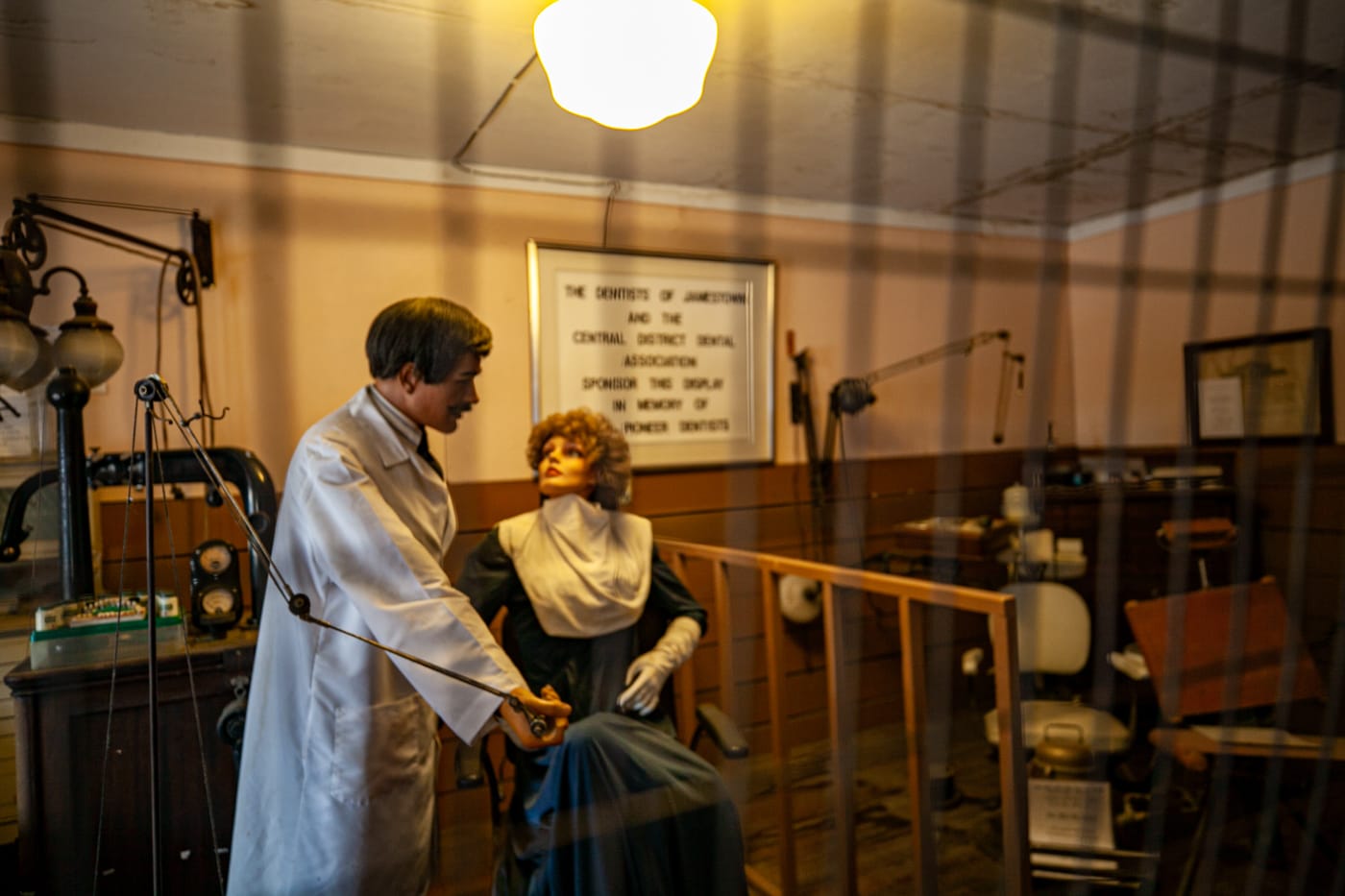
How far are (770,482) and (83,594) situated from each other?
160cm

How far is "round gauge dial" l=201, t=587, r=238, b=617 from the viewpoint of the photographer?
1.37m

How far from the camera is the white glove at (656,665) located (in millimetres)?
1459

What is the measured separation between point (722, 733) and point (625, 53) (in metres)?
1.07

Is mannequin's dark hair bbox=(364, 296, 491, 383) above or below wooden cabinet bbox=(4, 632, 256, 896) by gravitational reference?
above

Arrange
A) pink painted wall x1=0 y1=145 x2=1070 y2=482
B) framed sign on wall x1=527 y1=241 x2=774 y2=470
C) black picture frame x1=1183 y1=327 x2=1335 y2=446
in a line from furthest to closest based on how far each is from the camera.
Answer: black picture frame x1=1183 y1=327 x2=1335 y2=446
framed sign on wall x1=527 y1=241 x2=774 y2=470
pink painted wall x1=0 y1=145 x2=1070 y2=482

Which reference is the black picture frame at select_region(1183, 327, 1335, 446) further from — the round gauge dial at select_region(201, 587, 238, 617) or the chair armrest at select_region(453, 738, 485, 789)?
the round gauge dial at select_region(201, 587, 238, 617)

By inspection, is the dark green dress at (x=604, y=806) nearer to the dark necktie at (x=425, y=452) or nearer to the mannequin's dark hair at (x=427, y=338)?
the dark necktie at (x=425, y=452)

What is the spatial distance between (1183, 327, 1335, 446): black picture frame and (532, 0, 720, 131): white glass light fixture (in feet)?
6.43

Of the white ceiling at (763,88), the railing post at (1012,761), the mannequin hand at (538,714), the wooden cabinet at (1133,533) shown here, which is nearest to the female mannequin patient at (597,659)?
the mannequin hand at (538,714)

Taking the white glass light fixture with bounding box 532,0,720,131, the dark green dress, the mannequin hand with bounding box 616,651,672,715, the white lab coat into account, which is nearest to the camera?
the white glass light fixture with bounding box 532,0,720,131

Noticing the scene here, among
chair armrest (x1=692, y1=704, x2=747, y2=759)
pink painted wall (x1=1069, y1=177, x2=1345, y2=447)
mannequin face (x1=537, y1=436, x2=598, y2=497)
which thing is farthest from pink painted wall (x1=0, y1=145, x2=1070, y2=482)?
chair armrest (x1=692, y1=704, x2=747, y2=759)

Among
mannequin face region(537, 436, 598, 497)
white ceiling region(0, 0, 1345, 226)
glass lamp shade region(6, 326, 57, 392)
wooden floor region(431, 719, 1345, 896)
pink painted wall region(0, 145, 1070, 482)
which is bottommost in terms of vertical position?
wooden floor region(431, 719, 1345, 896)

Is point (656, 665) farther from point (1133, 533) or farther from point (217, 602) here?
point (1133, 533)

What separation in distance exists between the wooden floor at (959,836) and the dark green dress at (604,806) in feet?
0.54
